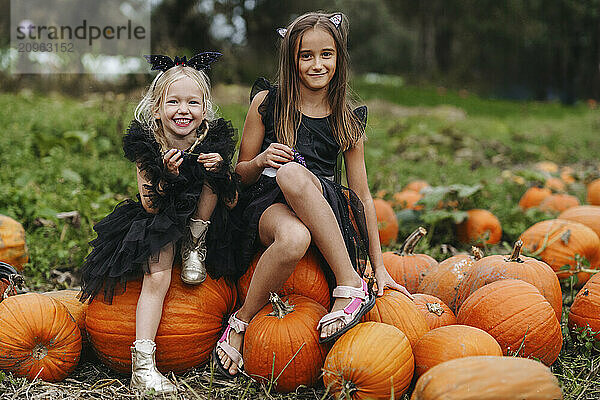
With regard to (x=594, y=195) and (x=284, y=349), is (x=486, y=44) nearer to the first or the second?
(x=594, y=195)

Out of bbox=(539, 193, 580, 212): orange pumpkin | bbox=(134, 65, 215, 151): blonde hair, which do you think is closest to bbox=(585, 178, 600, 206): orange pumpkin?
bbox=(539, 193, 580, 212): orange pumpkin

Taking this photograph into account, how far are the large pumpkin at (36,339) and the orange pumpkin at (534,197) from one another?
4.30 metres

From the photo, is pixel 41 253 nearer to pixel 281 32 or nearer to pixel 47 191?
pixel 47 191

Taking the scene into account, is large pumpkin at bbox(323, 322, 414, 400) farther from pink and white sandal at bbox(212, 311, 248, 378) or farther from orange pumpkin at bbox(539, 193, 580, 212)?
orange pumpkin at bbox(539, 193, 580, 212)

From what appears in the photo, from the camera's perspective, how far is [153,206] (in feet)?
8.63

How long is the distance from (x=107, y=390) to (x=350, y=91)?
1852 mm

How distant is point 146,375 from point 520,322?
5.24ft

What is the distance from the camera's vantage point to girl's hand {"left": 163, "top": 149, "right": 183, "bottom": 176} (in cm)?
258

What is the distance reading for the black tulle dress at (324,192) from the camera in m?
2.77

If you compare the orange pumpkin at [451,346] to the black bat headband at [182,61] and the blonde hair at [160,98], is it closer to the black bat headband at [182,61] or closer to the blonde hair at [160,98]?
the blonde hair at [160,98]

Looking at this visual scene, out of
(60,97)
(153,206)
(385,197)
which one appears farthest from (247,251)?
(60,97)

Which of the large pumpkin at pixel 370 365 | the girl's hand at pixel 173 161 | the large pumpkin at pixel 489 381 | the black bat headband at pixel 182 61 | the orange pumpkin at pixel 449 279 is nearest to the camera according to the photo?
the large pumpkin at pixel 489 381

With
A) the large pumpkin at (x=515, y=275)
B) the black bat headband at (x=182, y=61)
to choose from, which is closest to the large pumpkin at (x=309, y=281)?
the large pumpkin at (x=515, y=275)

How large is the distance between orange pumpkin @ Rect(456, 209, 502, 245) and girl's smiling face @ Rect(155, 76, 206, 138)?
254 cm
